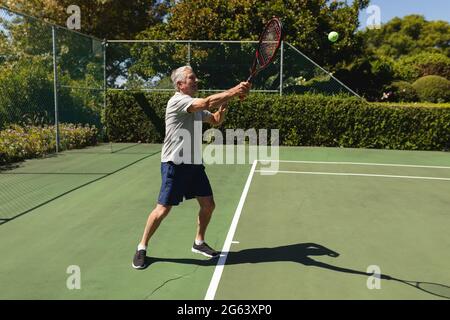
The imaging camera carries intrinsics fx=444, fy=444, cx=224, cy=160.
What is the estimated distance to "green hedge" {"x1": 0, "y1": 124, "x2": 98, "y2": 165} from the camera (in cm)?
1023

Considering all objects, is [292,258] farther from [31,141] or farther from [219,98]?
[31,141]

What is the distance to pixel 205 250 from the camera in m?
4.54

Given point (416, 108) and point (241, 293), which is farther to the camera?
point (416, 108)

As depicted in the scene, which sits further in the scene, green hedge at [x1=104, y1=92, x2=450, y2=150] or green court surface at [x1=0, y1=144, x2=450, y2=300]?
green hedge at [x1=104, y1=92, x2=450, y2=150]

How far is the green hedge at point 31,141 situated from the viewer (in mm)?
10227

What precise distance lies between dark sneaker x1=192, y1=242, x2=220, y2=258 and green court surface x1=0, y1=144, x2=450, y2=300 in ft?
0.27

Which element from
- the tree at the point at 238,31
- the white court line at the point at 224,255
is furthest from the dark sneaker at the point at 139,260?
the tree at the point at 238,31

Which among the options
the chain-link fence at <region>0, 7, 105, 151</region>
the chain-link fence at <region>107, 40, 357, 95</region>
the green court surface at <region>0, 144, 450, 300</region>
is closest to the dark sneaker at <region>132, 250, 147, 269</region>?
the green court surface at <region>0, 144, 450, 300</region>

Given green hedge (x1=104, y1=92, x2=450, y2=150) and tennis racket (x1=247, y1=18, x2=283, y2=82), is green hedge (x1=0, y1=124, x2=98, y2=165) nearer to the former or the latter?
green hedge (x1=104, y1=92, x2=450, y2=150)

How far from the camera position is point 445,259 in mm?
4578
